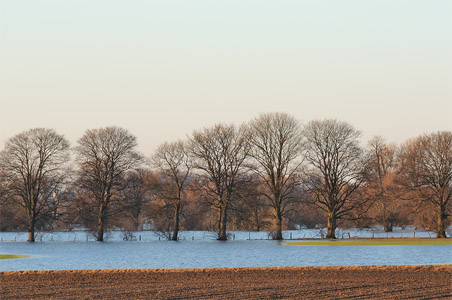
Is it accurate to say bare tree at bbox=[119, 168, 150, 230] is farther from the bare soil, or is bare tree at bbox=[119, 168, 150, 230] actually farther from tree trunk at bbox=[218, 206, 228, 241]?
the bare soil

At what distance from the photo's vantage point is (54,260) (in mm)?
40562

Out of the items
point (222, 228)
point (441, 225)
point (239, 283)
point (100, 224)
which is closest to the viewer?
point (239, 283)

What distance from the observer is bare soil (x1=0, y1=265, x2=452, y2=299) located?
19562 mm

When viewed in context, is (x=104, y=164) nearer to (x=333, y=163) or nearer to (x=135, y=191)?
(x=135, y=191)

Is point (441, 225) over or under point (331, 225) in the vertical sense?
over

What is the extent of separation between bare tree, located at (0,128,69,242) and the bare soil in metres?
41.4

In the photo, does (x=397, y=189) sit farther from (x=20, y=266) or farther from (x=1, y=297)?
(x=1, y=297)

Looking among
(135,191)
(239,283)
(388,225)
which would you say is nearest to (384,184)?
(388,225)

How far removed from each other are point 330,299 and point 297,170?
2005 inches

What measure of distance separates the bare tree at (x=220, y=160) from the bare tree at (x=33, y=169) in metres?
14.9

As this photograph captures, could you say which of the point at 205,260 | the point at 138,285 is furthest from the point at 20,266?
the point at 138,285

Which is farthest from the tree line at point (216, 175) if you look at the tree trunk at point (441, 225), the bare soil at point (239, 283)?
the bare soil at point (239, 283)

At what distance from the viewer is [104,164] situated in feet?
226

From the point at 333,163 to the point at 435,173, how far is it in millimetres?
10800
